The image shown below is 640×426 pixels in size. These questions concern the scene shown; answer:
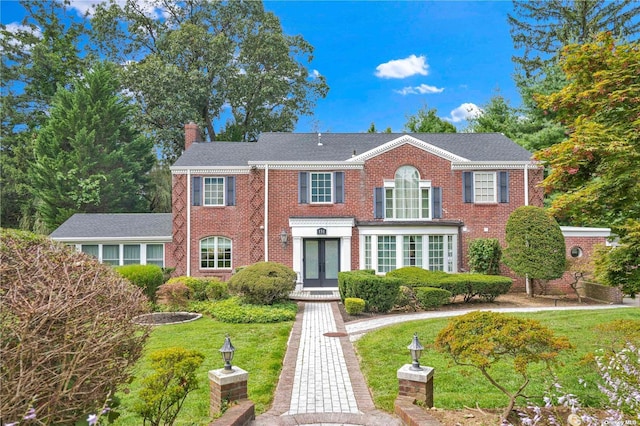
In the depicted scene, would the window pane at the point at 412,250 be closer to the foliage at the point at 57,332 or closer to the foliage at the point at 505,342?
the foliage at the point at 505,342

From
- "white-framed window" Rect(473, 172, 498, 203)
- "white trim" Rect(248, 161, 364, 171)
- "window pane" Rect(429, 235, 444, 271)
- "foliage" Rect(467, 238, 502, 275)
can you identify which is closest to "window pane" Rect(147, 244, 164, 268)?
"white trim" Rect(248, 161, 364, 171)

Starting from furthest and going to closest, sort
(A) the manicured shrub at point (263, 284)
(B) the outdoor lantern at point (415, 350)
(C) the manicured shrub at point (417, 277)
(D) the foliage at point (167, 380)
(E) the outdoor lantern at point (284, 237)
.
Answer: (E) the outdoor lantern at point (284, 237) < (C) the manicured shrub at point (417, 277) < (A) the manicured shrub at point (263, 284) < (B) the outdoor lantern at point (415, 350) < (D) the foliage at point (167, 380)

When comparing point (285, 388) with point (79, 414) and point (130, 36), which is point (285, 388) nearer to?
point (79, 414)

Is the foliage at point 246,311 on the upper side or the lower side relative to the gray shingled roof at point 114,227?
lower

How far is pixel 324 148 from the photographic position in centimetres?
2230

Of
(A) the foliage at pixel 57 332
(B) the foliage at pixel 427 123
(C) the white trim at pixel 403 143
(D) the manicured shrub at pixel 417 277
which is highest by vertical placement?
(B) the foliage at pixel 427 123

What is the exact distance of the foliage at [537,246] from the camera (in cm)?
1652

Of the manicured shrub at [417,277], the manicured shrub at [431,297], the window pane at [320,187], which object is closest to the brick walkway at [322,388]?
the manicured shrub at [431,297]

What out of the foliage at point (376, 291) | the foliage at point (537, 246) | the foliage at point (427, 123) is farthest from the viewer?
the foliage at point (427, 123)

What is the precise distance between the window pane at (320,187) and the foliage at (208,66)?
678 inches

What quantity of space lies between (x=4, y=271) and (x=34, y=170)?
31.0m

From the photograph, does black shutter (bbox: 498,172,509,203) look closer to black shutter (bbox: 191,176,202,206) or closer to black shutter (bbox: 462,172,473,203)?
black shutter (bbox: 462,172,473,203)

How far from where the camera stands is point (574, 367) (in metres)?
7.77

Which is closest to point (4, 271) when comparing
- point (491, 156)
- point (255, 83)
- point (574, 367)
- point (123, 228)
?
point (574, 367)
